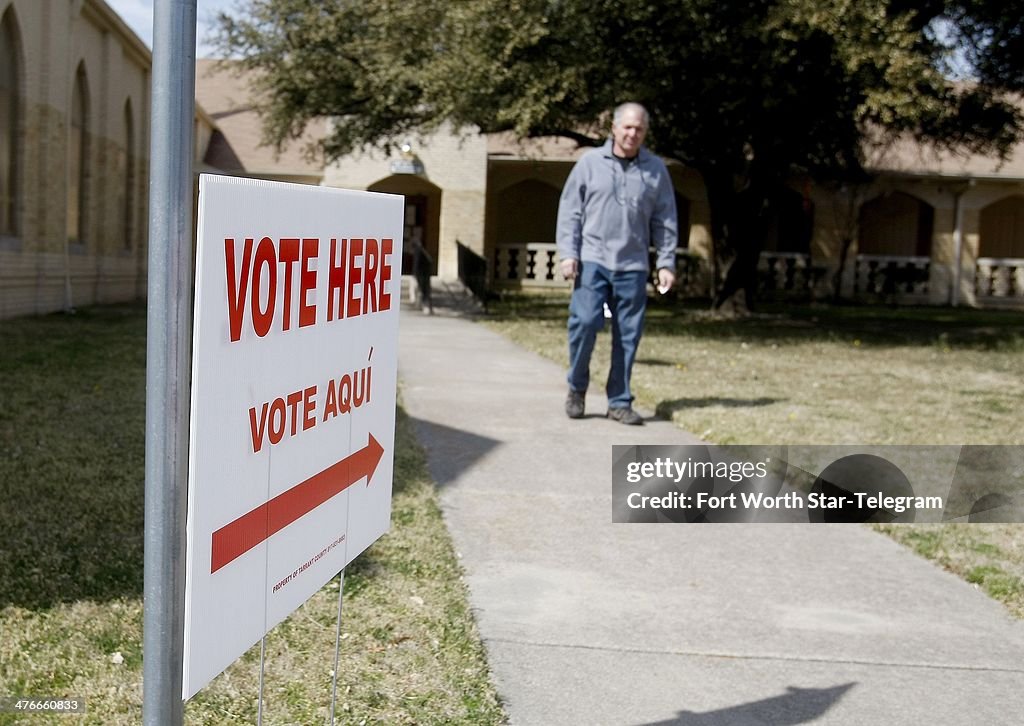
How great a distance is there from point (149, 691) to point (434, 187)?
29.3 m

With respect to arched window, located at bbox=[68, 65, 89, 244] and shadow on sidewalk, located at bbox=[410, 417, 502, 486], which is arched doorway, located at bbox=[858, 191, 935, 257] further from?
shadow on sidewalk, located at bbox=[410, 417, 502, 486]

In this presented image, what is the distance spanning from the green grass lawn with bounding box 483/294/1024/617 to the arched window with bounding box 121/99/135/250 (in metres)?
8.57

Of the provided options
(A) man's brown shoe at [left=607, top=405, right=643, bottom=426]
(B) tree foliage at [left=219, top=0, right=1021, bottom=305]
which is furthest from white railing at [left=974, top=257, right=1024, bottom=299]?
(A) man's brown shoe at [left=607, top=405, right=643, bottom=426]

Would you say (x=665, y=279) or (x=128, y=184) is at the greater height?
(x=128, y=184)

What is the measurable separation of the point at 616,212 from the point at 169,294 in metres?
5.86

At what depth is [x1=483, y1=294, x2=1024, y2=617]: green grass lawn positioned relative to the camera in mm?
5316

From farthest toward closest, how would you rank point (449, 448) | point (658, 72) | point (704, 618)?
point (658, 72) < point (449, 448) < point (704, 618)

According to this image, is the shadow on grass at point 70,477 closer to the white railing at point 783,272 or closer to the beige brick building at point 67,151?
the beige brick building at point 67,151

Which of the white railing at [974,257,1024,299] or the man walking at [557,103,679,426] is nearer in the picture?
the man walking at [557,103,679,426]

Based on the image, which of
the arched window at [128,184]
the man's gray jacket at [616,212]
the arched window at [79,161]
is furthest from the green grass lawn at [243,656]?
the arched window at [128,184]

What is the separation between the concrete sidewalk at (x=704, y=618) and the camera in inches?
131

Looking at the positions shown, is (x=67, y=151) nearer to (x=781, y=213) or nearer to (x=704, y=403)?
(x=704, y=403)

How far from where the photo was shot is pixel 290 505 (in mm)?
2191

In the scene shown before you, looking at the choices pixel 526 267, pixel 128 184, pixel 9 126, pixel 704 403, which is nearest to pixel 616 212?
pixel 704 403
